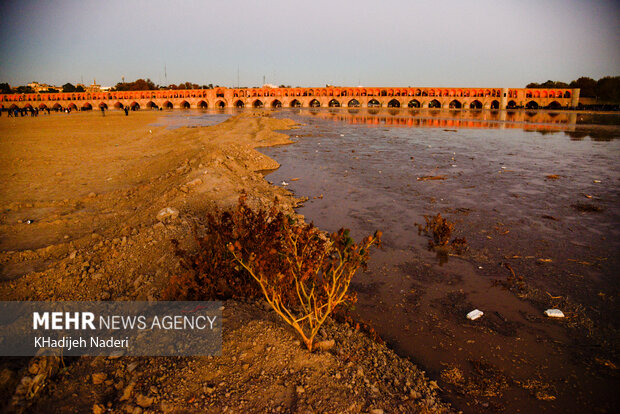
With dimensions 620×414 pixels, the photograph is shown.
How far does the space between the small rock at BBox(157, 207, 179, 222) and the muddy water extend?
124 inches

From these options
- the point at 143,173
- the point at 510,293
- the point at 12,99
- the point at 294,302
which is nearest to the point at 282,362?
the point at 294,302

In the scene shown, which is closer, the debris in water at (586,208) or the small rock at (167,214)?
the small rock at (167,214)

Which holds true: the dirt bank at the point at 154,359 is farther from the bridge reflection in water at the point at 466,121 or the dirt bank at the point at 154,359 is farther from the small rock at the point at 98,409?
the bridge reflection in water at the point at 466,121

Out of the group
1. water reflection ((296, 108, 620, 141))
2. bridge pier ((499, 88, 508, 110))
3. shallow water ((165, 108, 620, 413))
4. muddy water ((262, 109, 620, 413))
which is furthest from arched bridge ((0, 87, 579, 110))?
muddy water ((262, 109, 620, 413))

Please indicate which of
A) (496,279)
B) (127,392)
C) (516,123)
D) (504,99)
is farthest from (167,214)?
(504,99)

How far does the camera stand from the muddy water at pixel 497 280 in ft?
11.5

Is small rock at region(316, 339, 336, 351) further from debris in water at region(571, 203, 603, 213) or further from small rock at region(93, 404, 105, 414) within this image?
debris in water at region(571, 203, 603, 213)

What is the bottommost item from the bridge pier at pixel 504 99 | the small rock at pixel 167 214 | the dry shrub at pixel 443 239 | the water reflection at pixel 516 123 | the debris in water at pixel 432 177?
the dry shrub at pixel 443 239

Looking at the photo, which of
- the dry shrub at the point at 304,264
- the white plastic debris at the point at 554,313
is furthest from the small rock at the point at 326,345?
the white plastic debris at the point at 554,313

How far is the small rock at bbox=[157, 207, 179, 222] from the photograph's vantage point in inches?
243

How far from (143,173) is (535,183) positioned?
1378 cm

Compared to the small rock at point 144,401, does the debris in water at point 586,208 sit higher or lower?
lower

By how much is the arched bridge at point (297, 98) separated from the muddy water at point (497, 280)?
90.0 m

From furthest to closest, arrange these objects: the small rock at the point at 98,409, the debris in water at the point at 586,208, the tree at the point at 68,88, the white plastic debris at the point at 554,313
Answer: the tree at the point at 68,88
the debris in water at the point at 586,208
the white plastic debris at the point at 554,313
the small rock at the point at 98,409
